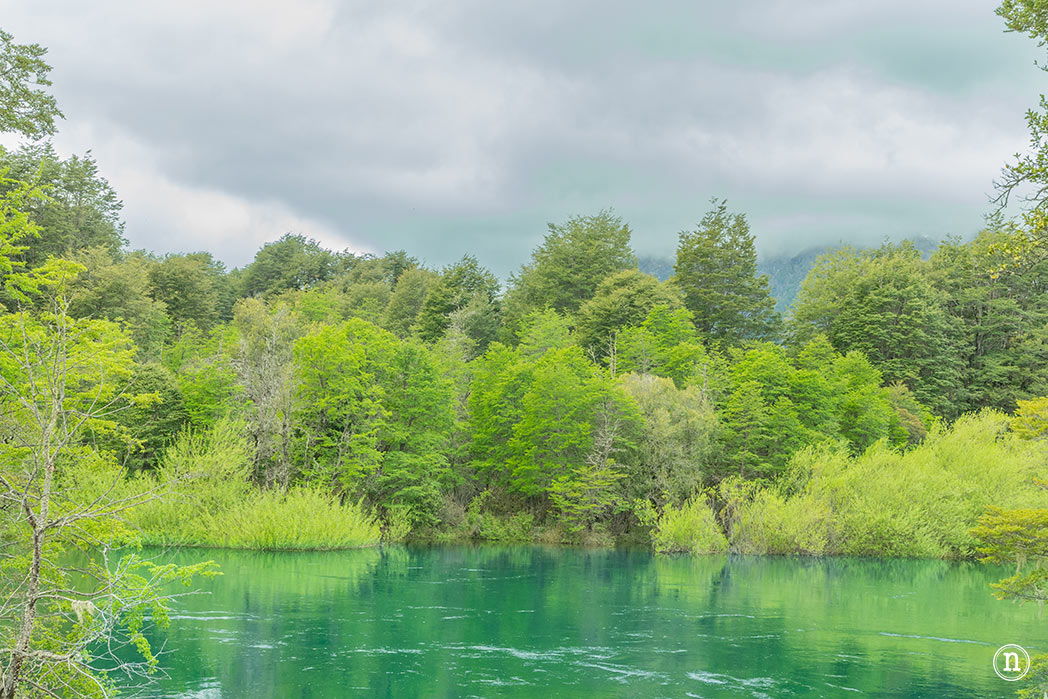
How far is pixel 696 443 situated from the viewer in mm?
46312

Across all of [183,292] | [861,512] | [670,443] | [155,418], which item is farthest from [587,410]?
[183,292]

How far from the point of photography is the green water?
1638 centimetres

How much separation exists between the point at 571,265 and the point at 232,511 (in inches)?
1736

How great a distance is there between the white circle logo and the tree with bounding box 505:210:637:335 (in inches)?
2039

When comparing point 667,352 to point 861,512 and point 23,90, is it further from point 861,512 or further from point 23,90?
point 23,90

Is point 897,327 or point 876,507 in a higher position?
point 897,327

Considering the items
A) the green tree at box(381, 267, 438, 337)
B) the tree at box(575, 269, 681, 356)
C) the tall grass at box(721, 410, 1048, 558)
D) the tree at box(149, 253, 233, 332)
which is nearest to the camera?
the tall grass at box(721, 410, 1048, 558)

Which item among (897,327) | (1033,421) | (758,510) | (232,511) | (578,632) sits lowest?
(578,632)

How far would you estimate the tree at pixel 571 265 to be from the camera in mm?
73375

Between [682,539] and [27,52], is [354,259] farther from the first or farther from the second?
[27,52]

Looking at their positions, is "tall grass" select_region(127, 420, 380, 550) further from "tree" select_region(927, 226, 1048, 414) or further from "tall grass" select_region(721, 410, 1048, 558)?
"tree" select_region(927, 226, 1048, 414)

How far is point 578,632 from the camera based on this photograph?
22109 millimetres

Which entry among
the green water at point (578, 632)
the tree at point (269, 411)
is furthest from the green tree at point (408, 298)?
the green water at point (578, 632)

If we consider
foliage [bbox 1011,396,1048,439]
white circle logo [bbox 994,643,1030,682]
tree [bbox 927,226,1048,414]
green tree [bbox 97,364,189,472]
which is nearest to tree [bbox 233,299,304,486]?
green tree [bbox 97,364,189,472]
